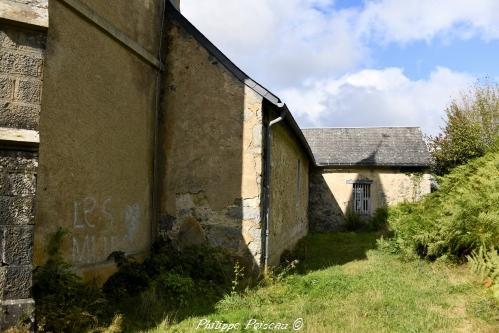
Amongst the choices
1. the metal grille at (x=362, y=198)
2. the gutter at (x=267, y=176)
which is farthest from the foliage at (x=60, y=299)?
the metal grille at (x=362, y=198)

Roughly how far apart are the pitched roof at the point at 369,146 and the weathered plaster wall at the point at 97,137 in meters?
13.3

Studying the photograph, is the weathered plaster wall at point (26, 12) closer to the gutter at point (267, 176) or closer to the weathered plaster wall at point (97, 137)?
the weathered plaster wall at point (97, 137)

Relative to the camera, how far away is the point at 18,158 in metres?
4.45

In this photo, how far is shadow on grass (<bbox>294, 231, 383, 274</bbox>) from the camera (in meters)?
9.88

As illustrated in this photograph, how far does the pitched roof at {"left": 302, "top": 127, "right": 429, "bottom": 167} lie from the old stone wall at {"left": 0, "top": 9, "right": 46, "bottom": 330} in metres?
16.2

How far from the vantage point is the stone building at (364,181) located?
19.4 meters

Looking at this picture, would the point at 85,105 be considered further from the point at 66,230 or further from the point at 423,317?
the point at 423,317

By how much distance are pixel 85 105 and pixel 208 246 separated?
3.00 metres

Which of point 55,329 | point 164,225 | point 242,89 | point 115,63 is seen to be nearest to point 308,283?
point 164,225

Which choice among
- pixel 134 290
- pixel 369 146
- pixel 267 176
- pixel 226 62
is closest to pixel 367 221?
pixel 369 146

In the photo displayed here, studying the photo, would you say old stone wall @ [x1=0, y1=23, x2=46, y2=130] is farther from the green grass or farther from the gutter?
the gutter

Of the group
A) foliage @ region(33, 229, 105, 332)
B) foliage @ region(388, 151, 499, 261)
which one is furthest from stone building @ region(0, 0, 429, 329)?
foliage @ region(388, 151, 499, 261)

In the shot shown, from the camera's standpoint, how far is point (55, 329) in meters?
→ 4.55

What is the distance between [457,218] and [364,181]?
1141 cm
